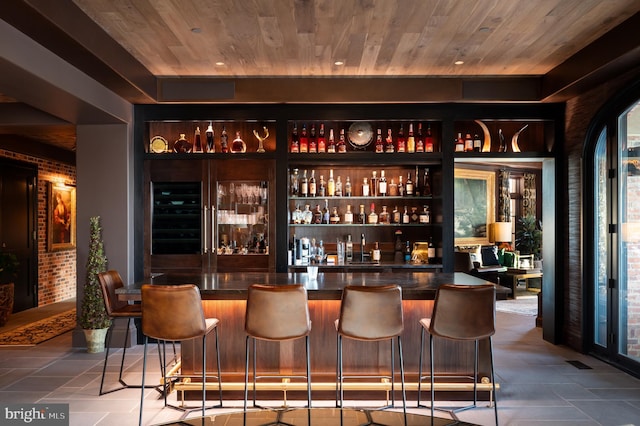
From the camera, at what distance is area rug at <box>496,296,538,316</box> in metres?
8.19

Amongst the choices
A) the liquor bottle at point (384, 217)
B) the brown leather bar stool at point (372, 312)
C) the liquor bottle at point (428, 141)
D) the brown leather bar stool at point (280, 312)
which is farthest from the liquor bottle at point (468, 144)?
the brown leather bar stool at point (280, 312)

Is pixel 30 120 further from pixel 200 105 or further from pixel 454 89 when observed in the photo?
pixel 454 89

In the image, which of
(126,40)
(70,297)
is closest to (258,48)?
(126,40)

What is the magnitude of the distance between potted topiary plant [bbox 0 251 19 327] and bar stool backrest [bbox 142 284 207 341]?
4916mm

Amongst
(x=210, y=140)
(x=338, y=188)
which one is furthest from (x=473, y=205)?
(x=210, y=140)

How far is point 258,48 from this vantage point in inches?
193

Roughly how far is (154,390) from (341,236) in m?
3.12

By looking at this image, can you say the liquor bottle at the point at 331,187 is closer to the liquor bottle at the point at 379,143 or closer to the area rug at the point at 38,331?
the liquor bottle at the point at 379,143

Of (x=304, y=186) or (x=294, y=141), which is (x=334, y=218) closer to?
(x=304, y=186)

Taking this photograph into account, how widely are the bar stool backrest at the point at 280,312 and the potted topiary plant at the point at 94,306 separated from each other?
2.96 metres

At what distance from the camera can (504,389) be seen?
441 cm

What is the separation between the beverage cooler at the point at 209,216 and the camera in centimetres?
623

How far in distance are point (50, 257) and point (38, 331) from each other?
2.94 metres

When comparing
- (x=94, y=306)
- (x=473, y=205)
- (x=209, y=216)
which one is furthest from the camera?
(x=473, y=205)
